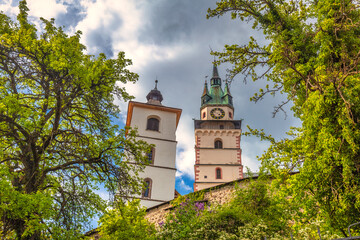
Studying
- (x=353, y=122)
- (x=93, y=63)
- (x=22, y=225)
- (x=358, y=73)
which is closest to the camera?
(x=353, y=122)

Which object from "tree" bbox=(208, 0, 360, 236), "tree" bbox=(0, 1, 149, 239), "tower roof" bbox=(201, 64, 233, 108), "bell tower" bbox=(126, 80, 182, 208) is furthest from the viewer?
"tower roof" bbox=(201, 64, 233, 108)

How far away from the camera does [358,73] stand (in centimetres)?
550

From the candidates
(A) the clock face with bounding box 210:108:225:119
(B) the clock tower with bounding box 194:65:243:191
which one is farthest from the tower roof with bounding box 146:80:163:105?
(A) the clock face with bounding box 210:108:225:119

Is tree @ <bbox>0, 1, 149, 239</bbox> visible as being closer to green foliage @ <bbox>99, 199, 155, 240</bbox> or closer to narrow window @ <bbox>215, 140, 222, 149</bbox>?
green foliage @ <bbox>99, 199, 155, 240</bbox>

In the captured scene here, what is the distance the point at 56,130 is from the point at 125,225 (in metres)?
3.87

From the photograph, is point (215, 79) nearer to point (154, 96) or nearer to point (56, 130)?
Answer: point (154, 96)

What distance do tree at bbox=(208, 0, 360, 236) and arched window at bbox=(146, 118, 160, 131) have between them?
16292 millimetres

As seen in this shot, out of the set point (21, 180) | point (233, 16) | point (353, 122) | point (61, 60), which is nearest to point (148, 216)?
point (21, 180)

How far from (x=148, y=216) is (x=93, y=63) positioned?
297 inches

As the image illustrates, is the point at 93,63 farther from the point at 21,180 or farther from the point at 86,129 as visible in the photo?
the point at 21,180

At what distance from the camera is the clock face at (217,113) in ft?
133

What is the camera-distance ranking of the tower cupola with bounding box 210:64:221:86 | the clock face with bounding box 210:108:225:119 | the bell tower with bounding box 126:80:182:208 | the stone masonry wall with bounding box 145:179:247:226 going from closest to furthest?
1. the stone masonry wall with bounding box 145:179:247:226
2. the bell tower with bounding box 126:80:182:208
3. the clock face with bounding box 210:108:225:119
4. the tower cupola with bounding box 210:64:221:86

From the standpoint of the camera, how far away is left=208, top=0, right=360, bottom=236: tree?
210 inches

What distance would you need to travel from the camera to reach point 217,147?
1414 inches
